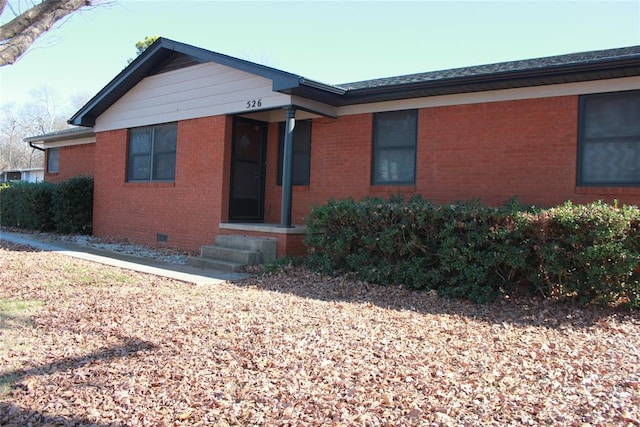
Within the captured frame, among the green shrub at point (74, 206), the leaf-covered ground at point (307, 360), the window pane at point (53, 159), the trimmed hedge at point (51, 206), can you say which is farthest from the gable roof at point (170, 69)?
the window pane at point (53, 159)

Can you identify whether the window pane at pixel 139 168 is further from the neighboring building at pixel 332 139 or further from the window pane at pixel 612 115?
the window pane at pixel 612 115

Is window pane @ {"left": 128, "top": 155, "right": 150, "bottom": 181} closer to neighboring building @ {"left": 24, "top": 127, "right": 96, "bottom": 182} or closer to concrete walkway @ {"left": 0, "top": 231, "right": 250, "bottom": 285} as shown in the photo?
concrete walkway @ {"left": 0, "top": 231, "right": 250, "bottom": 285}

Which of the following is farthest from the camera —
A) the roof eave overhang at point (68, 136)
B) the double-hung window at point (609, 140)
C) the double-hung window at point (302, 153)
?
the roof eave overhang at point (68, 136)

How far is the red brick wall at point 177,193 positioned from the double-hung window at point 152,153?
0.78 ft

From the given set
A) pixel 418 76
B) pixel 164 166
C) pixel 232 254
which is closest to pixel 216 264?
pixel 232 254

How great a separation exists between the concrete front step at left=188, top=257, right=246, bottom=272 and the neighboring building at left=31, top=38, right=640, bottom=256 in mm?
859

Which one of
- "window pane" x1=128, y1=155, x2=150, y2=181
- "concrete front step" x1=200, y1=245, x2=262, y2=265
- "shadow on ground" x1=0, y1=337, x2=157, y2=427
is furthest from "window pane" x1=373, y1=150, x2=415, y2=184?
"window pane" x1=128, y1=155, x2=150, y2=181

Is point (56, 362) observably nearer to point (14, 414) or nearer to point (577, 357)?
point (14, 414)

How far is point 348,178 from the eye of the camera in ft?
33.3

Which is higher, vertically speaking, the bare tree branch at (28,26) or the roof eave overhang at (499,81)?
the roof eave overhang at (499,81)

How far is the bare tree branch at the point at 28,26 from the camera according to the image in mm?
5289

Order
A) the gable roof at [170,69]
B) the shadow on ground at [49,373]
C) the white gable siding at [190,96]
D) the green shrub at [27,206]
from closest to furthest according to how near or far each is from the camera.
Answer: the shadow on ground at [49,373] → the gable roof at [170,69] → the white gable siding at [190,96] → the green shrub at [27,206]

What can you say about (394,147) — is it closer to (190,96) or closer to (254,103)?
(254,103)

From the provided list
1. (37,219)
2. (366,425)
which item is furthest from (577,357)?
(37,219)
